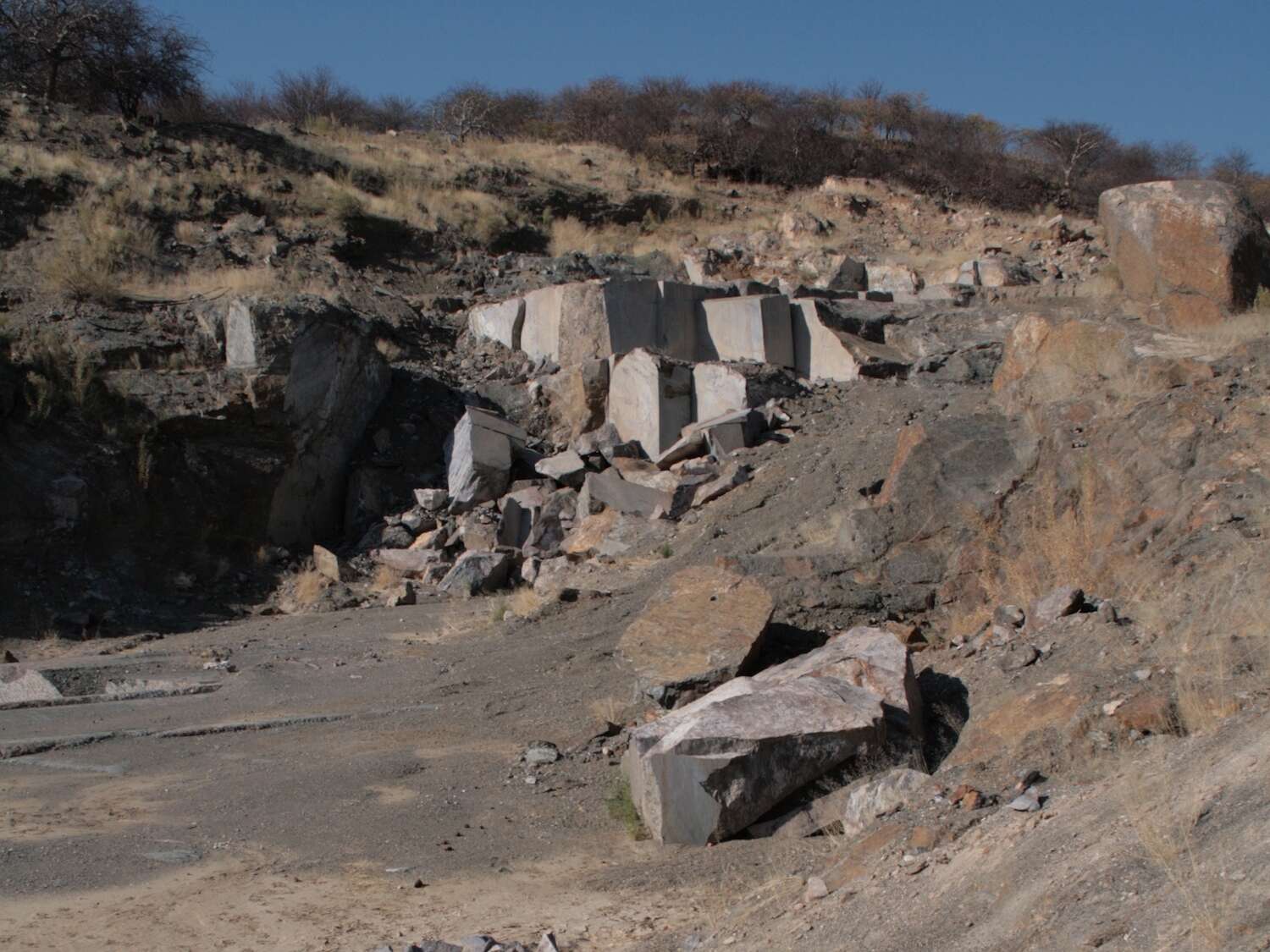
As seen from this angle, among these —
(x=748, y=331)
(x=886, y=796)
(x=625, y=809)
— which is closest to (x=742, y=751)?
(x=886, y=796)

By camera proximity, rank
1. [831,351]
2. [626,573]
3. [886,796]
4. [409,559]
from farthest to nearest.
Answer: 1. [831,351]
2. [409,559]
3. [626,573]
4. [886,796]

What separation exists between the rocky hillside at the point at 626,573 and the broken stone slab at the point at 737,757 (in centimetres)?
2

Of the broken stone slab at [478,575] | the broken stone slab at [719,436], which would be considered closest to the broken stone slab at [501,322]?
the broken stone slab at [719,436]

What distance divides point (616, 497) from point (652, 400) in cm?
211

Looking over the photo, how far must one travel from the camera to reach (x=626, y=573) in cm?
1068

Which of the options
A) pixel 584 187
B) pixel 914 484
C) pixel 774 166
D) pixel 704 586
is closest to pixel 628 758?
pixel 704 586

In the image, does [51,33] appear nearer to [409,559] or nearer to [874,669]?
[409,559]

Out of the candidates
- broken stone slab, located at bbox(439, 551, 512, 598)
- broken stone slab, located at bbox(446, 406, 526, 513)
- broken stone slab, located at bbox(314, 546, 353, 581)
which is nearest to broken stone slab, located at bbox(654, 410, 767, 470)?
broken stone slab, located at bbox(446, 406, 526, 513)

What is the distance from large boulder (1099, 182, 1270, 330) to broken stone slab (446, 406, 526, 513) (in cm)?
680

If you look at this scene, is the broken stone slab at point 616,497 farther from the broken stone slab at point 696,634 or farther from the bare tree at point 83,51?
the bare tree at point 83,51

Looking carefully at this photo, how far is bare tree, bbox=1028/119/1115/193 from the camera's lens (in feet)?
107

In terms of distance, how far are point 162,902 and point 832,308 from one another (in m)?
13.1

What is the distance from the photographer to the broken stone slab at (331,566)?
12.7 metres

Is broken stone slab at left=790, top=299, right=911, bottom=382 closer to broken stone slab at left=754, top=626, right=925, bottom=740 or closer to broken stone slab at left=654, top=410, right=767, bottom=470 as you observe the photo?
broken stone slab at left=654, top=410, right=767, bottom=470
